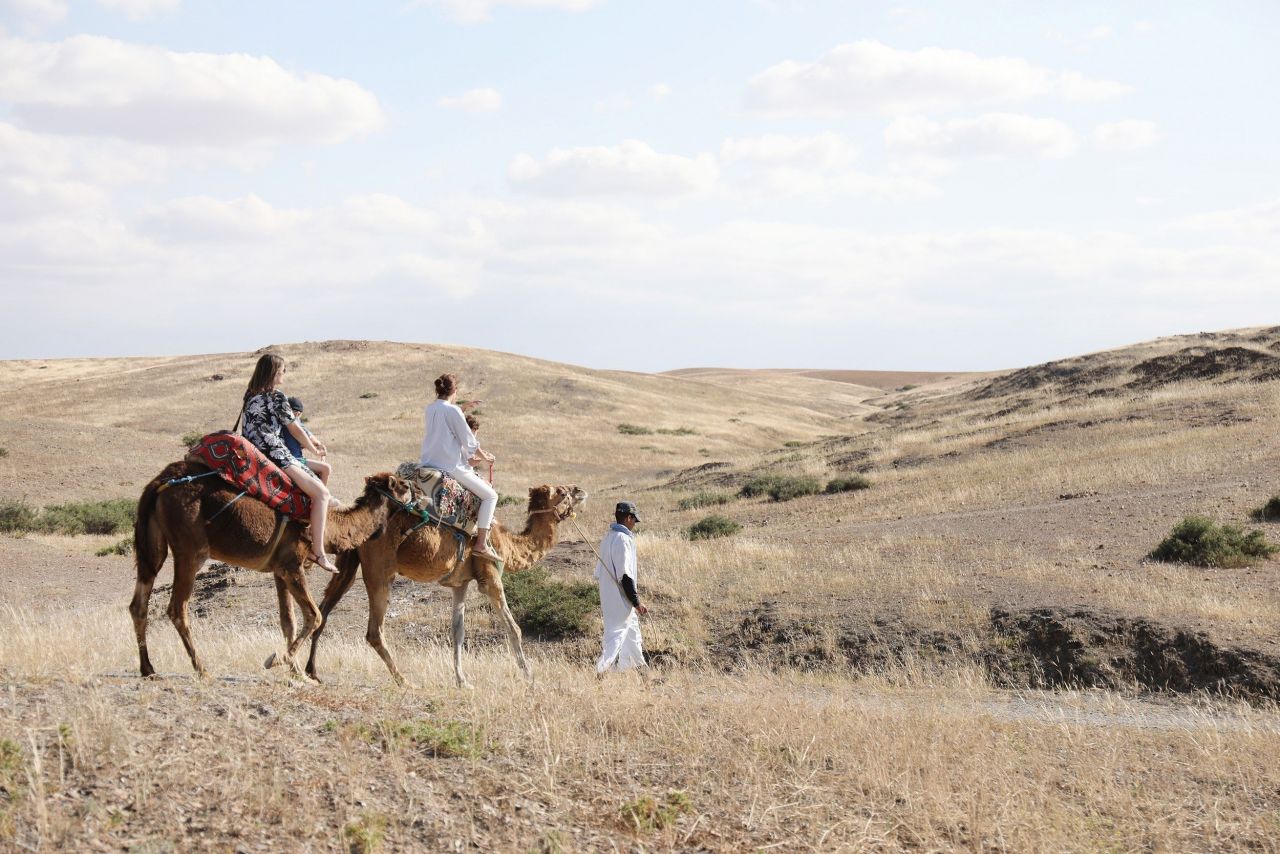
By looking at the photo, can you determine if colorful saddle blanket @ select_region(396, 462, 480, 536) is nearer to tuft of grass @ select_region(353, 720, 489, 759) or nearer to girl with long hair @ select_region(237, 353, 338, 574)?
girl with long hair @ select_region(237, 353, 338, 574)

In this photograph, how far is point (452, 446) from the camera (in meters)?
10.4

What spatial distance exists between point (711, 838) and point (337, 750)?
→ 2279mm

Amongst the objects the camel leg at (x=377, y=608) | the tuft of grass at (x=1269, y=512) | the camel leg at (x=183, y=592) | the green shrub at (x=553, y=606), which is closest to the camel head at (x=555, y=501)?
the camel leg at (x=377, y=608)

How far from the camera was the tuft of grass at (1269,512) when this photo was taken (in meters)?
19.3

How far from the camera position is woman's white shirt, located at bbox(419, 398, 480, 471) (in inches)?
405

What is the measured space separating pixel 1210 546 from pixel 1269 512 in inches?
133

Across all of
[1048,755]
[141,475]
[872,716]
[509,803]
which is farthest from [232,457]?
[141,475]

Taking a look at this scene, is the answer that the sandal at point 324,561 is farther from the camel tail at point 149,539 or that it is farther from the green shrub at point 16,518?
the green shrub at point 16,518

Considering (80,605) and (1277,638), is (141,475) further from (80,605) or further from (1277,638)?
(1277,638)

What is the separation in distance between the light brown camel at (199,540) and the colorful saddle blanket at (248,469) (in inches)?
3.3

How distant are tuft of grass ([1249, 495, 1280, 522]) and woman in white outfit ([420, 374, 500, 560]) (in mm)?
15308

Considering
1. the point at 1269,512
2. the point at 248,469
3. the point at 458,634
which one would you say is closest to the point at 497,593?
the point at 458,634

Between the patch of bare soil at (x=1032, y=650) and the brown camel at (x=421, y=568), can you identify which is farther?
the patch of bare soil at (x=1032, y=650)

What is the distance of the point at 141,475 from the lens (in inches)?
1462
